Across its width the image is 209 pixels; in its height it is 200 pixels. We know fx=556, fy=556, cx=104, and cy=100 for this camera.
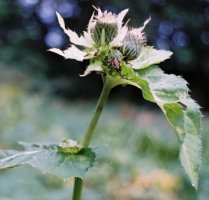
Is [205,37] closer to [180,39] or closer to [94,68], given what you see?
[180,39]

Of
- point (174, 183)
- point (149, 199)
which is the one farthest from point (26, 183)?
point (174, 183)

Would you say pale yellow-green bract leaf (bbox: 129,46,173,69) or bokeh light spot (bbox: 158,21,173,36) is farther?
bokeh light spot (bbox: 158,21,173,36)

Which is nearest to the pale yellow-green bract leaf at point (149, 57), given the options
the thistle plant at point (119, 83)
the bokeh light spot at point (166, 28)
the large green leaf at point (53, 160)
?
the thistle plant at point (119, 83)

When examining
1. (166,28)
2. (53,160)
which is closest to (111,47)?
(53,160)

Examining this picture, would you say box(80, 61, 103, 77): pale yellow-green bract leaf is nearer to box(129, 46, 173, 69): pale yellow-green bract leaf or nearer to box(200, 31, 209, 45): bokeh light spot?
box(129, 46, 173, 69): pale yellow-green bract leaf

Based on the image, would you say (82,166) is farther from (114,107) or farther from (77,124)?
(114,107)

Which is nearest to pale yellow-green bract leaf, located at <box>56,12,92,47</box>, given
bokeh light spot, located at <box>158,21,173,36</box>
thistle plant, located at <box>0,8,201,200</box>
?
thistle plant, located at <box>0,8,201,200</box>

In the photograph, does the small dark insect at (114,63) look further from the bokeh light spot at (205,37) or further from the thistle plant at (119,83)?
the bokeh light spot at (205,37)
